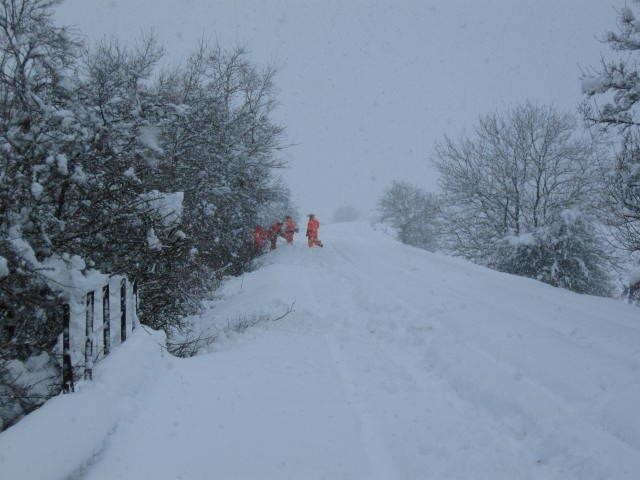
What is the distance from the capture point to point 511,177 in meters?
22.9

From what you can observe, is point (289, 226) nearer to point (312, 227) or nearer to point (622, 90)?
point (312, 227)

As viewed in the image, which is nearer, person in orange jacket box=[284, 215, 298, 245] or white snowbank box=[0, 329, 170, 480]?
white snowbank box=[0, 329, 170, 480]

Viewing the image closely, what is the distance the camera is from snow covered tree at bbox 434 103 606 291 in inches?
870

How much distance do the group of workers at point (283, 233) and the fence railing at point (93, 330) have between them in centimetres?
1292

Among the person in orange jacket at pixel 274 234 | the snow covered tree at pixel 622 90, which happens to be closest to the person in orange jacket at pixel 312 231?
the person in orange jacket at pixel 274 234

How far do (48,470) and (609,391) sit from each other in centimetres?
517

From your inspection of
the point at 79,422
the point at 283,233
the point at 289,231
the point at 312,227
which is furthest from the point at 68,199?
the point at 283,233

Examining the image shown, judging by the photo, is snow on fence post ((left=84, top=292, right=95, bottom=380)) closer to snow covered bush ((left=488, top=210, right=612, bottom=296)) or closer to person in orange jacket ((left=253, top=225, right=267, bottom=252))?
person in orange jacket ((left=253, top=225, right=267, bottom=252))

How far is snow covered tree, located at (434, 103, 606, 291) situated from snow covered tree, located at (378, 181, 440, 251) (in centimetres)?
2554

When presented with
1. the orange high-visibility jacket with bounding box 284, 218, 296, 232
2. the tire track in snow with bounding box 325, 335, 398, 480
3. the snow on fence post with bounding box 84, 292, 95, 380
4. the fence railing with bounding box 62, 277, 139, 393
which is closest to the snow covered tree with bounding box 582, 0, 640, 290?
the tire track in snow with bounding box 325, 335, 398, 480

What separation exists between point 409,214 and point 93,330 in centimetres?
4960

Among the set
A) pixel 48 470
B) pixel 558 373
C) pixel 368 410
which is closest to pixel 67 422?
pixel 48 470

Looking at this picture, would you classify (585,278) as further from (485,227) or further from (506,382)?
(506,382)

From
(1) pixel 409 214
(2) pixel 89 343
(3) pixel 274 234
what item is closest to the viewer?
(2) pixel 89 343
